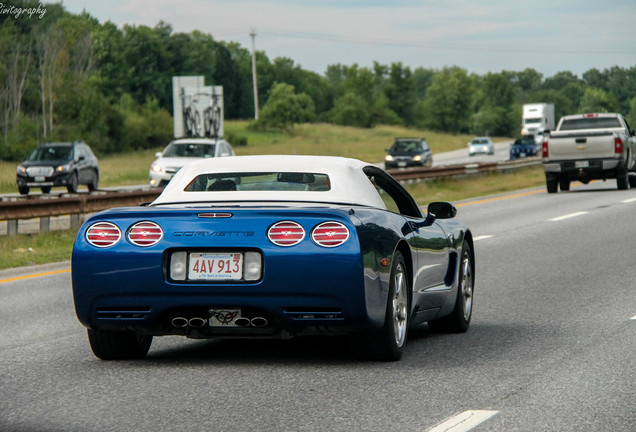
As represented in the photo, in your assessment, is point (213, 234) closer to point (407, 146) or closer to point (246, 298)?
point (246, 298)

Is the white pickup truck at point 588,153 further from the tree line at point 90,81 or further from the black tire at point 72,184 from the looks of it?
the tree line at point 90,81

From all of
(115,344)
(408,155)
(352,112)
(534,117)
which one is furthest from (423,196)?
(352,112)

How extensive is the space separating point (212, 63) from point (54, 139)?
85.3 meters

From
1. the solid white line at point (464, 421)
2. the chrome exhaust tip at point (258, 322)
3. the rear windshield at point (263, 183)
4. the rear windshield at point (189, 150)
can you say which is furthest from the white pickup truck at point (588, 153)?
the solid white line at point (464, 421)

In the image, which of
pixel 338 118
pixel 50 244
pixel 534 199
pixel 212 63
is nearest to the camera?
pixel 50 244

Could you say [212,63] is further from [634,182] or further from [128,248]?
[128,248]

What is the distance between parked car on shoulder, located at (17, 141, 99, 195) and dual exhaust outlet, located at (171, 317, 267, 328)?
28.5 metres

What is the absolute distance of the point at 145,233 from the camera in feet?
23.4

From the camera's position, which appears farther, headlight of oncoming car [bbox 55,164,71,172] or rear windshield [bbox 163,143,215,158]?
headlight of oncoming car [bbox 55,164,71,172]

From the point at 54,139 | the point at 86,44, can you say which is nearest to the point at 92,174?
the point at 54,139

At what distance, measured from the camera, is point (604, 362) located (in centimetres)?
752

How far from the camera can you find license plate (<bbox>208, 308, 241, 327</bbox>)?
7.14m

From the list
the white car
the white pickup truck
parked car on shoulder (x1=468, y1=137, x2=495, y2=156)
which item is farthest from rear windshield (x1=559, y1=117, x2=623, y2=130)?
parked car on shoulder (x1=468, y1=137, x2=495, y2=156)

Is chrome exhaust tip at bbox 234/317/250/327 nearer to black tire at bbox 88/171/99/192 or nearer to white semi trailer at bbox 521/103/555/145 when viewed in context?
black tire at bbox 88/171/99/192
